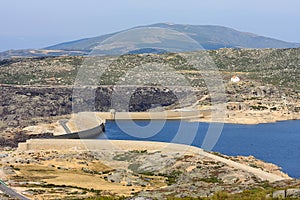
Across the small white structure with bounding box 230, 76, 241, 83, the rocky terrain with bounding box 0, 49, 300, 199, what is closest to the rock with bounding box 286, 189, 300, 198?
the rocky terrain with bounding box 0, 49, 300, 199

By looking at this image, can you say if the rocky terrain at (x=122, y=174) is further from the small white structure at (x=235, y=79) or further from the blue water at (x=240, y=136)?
the small white structure at (x=235, y=79)

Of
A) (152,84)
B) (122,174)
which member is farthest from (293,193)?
(152,84)

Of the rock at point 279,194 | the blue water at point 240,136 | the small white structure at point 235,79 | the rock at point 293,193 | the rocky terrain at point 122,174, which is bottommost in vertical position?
the blue water at point 240,136

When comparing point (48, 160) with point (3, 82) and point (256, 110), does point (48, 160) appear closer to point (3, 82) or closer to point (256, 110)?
point (256, 110)

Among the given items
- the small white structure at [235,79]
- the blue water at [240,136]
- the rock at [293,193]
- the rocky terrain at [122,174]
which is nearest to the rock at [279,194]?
the rock at [293,193]

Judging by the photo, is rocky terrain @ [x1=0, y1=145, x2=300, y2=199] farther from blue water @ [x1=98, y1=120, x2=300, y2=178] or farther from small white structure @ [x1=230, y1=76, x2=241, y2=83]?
small white structure @ [x1=230, y1=76, x2=241, y2=83]

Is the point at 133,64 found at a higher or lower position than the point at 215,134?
higher

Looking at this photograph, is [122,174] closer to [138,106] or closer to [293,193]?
[293,193]

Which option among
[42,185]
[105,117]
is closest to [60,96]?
[105,117]
